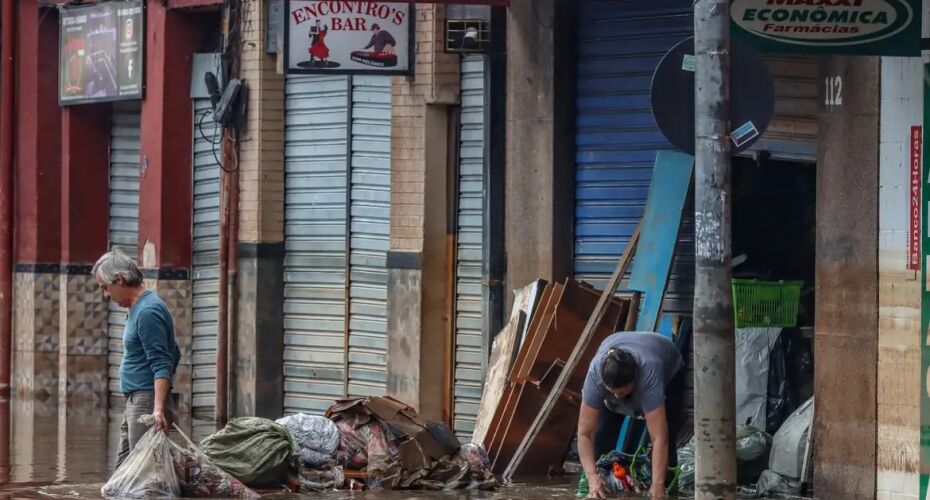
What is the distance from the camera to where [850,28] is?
400 inches

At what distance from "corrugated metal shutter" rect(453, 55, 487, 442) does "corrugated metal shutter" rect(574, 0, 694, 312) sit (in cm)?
111

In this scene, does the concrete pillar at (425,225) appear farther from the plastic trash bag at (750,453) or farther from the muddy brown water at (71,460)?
the plastic trash bag at (750,453)

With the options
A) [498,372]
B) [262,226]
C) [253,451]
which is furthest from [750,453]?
[262,226]

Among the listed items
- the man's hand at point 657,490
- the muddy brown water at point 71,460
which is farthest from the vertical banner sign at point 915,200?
the muddy brown water at point 71,460

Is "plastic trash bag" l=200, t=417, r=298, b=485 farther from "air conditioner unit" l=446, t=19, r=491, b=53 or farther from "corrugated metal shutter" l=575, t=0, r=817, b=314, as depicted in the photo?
"air conditioner unit" l=446, t=19, r=491, b=53

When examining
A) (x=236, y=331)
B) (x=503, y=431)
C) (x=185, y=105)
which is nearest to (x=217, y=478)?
(x=503, y=431)

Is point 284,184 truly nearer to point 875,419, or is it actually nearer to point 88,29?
point 88,29

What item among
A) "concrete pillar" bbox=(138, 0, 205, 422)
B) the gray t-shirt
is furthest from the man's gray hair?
"concrete pillar" bbox=(138, 0, 205, 422)

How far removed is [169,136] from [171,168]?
1.03 feet

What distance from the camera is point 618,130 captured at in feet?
44.8

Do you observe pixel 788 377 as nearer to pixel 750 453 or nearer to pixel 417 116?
pixel 750 453

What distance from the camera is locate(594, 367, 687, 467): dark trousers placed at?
10742 millimetres

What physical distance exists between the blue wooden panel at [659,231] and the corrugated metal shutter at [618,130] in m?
0.48

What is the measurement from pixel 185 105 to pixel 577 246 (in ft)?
18.5
